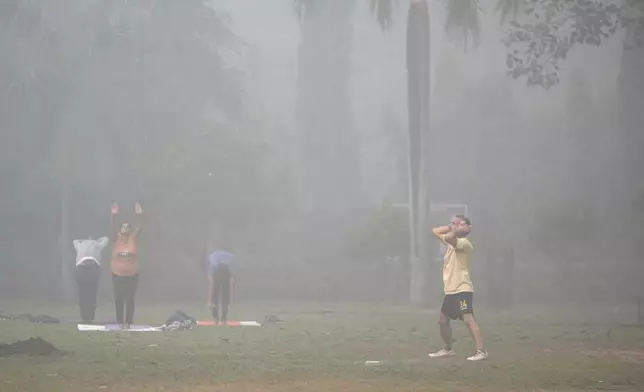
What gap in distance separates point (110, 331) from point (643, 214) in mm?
7873

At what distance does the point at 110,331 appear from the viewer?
36.0 feet

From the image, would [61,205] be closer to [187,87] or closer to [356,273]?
[187,87]

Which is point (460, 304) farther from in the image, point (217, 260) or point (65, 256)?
point (65, 256)

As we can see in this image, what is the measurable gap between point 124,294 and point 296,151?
3359mm

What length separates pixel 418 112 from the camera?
44.4 ft

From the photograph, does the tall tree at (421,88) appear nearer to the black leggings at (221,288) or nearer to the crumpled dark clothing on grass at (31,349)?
the black leggings at (221,288)

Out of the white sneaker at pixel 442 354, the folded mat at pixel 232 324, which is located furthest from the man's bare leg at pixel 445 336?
the folded mat at pixel 232 324

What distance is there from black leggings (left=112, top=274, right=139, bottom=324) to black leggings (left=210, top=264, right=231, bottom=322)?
1154 millimetres

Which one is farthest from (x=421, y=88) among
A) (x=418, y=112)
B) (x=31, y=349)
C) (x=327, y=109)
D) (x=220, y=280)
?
(x=31, y=349)

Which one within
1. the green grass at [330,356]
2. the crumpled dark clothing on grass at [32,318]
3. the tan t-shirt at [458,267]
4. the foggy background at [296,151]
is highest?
the foggy background at [296,151]

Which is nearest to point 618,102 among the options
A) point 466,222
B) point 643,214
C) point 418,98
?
point 643,214

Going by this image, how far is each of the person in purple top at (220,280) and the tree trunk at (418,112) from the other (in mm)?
2738

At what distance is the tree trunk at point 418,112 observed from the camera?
1345 cm

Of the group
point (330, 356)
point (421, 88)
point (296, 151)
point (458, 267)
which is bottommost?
point (330, 356)
